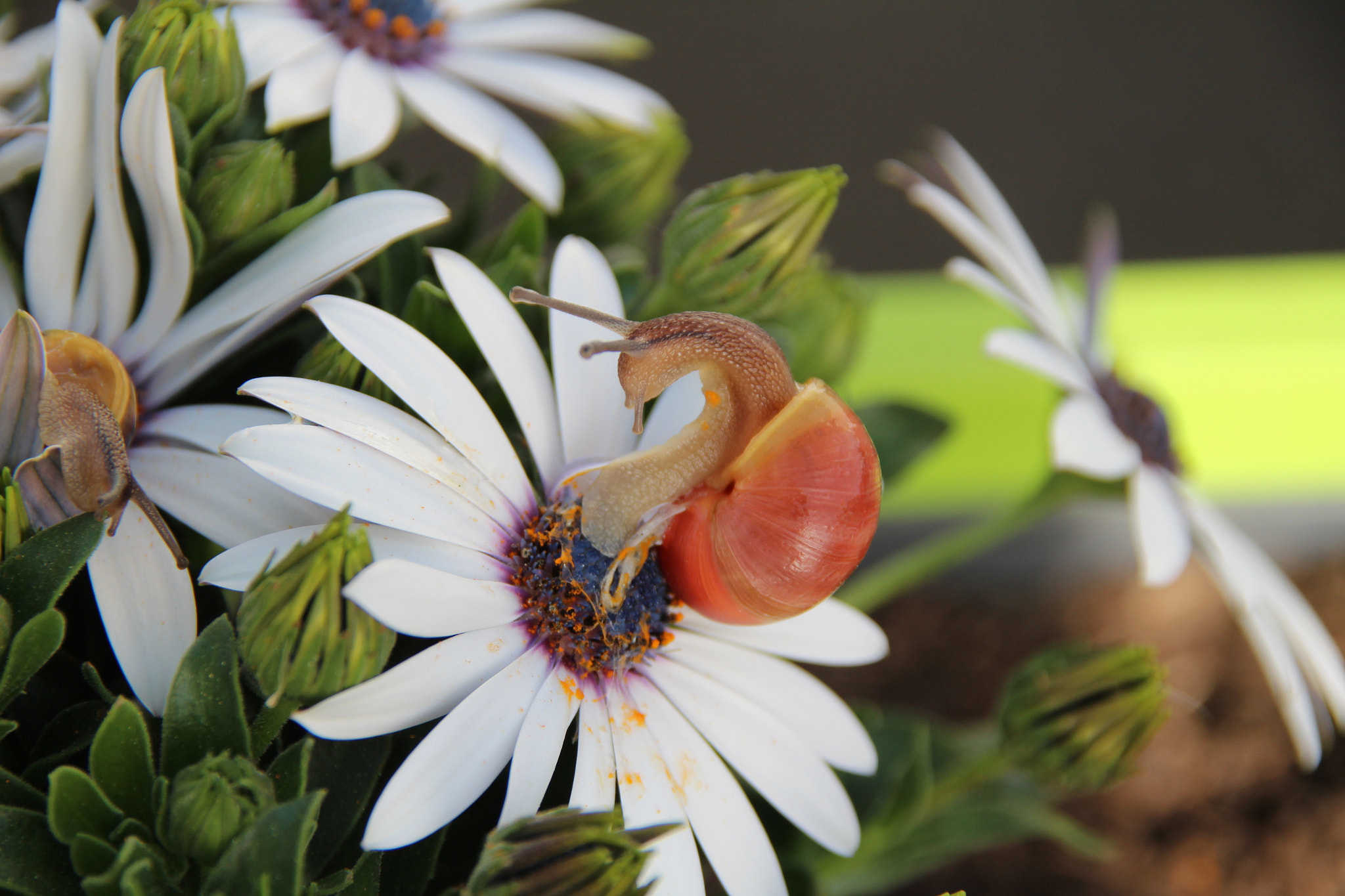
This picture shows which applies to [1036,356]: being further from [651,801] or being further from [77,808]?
[77,808]

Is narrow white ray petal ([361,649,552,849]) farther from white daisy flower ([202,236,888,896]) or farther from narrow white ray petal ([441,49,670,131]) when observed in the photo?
narrow white ray petal ([441,49,670,131])

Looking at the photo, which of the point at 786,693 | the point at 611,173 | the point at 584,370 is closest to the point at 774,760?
the point at 786,693

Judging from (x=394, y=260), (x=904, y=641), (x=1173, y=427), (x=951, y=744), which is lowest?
(x=904, y=641)

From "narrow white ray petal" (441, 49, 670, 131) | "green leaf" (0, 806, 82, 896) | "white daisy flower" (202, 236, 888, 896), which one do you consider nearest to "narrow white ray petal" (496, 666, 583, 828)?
"white daisy flower" (202, 236, 888, 896)

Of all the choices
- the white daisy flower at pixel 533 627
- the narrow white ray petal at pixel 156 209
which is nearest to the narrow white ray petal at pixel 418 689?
the white daisy flower at pixel 533 627

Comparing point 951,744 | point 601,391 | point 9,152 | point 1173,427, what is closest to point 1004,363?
point 1173,427

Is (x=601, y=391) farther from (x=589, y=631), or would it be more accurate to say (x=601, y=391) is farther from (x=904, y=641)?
(x=904, y=641)
